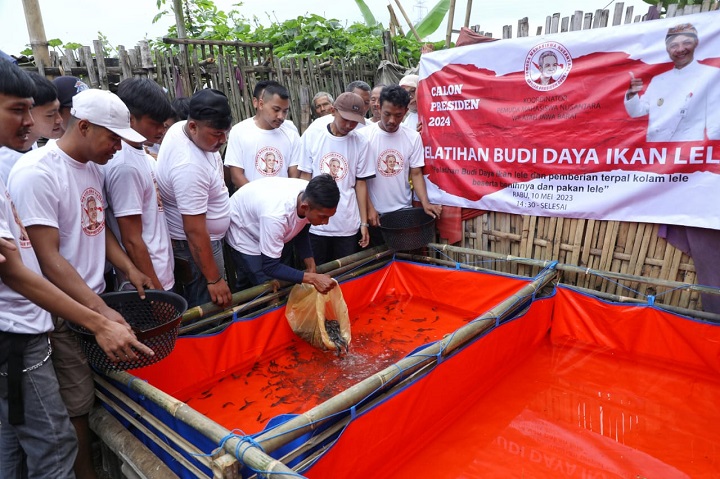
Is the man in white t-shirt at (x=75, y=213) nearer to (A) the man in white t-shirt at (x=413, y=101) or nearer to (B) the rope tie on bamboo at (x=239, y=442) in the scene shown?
(B) the rope tie on bamboo at (x=239, y=442)

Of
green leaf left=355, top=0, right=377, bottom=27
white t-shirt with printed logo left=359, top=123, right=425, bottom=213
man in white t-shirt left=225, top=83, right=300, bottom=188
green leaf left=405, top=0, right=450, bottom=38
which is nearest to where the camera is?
man in white t-shirt left=225, top=83, right=300, bottom=188

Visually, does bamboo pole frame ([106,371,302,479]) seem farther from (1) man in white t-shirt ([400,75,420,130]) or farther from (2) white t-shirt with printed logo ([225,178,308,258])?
(1) man in white t-shirt ([400,75,420,130])

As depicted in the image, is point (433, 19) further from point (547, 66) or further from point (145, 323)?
point (145, 323)

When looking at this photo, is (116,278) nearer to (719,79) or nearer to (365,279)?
(365,279)

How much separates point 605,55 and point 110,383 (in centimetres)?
345

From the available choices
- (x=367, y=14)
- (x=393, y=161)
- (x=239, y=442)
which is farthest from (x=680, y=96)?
(x=367, y=14)

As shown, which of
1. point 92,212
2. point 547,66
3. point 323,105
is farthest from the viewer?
point 323,105

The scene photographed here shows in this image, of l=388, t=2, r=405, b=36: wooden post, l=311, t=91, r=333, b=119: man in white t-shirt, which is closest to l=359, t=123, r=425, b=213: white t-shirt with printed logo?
l=311, t=91, r=333, b=119: man in white t-shirt

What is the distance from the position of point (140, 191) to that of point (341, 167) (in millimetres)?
1599

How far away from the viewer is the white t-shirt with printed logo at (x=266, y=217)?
2.63 m

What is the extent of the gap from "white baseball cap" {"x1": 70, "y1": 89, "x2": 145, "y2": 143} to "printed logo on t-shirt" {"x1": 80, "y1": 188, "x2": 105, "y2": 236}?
0.32 meters

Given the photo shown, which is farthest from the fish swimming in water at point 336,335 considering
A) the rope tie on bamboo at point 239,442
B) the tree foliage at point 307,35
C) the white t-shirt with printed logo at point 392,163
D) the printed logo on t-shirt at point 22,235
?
the tree foliage at point 307,35

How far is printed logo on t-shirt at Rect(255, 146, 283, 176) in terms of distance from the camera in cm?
332

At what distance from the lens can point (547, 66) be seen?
10.9 feet
